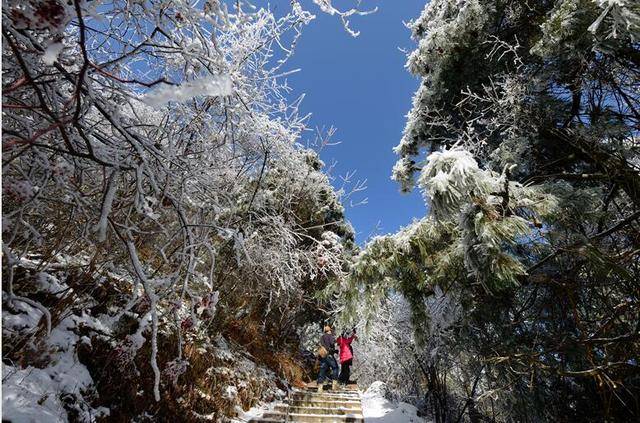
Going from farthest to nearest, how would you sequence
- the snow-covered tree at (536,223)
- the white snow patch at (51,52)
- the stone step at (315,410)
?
the stone step at (315,410), the snow-covered tree at (536,223), the white snow patch at (51,52)

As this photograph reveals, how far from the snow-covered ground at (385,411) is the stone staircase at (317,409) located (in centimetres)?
40

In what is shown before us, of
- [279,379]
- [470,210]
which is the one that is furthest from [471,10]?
[279,379]

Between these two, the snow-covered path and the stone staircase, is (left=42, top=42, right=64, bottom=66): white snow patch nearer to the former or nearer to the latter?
A: the snow-covered path

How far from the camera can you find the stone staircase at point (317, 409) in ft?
20.8

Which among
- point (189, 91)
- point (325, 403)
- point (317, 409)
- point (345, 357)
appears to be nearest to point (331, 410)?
point (317, 409)

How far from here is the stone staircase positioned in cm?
634

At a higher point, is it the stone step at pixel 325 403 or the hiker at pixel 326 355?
the hiker at pixel 326 355

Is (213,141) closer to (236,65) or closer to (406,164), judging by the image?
(236,65)

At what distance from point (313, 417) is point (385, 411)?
220cm

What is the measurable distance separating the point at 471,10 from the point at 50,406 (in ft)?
22.3

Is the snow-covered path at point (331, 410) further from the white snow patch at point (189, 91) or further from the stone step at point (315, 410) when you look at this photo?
the white snow patch at point (189, 91)

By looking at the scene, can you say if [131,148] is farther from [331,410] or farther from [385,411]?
[385,411]

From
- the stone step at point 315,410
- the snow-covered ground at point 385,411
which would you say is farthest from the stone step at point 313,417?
the snow-covered ground at point 385,411

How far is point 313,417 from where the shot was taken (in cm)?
645
